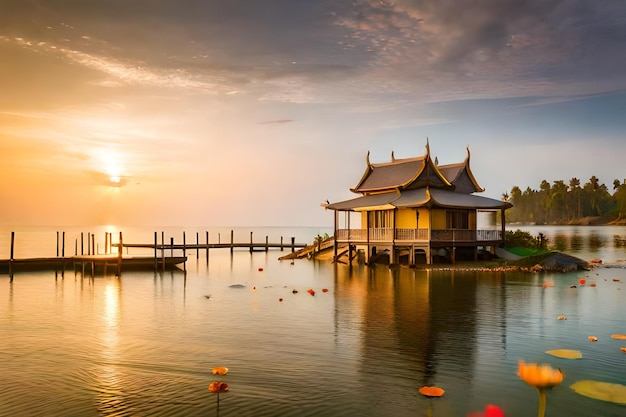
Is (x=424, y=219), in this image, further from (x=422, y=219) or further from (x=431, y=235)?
(x=431, y=235)

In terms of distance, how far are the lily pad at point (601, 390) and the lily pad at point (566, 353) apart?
A: 8.63 ft

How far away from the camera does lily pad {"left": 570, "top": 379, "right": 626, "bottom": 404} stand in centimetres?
1234

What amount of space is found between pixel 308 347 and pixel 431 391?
6.22m

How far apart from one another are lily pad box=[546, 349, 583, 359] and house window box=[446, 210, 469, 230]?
97.9ft

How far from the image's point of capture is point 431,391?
41.7 ft

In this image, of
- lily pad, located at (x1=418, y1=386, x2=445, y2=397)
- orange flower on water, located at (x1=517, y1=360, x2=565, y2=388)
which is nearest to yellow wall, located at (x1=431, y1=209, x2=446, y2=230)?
lily pad, located at (x1=418, y1=386, x2=445, y2=397)

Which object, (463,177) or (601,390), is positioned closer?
(601,390)

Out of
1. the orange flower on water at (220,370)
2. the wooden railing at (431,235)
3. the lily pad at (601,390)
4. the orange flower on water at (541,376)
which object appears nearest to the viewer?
the orange flower on water at (541,376)

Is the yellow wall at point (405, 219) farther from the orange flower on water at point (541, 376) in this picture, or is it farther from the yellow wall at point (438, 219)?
the orange flower on water at point (541, 376)

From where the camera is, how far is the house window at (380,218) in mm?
48000

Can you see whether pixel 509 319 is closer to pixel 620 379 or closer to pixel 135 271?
pixel 620 379

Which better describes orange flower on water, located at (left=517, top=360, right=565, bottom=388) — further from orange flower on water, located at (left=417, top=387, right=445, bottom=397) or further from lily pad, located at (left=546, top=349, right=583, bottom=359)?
lily pad, located at (left=546, top=349, right=583, bottom=359)

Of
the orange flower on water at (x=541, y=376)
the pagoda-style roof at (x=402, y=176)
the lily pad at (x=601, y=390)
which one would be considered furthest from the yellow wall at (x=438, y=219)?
the orange flower on water at (x=541, y=376)

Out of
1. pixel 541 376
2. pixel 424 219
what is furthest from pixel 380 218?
pixel 541 376
